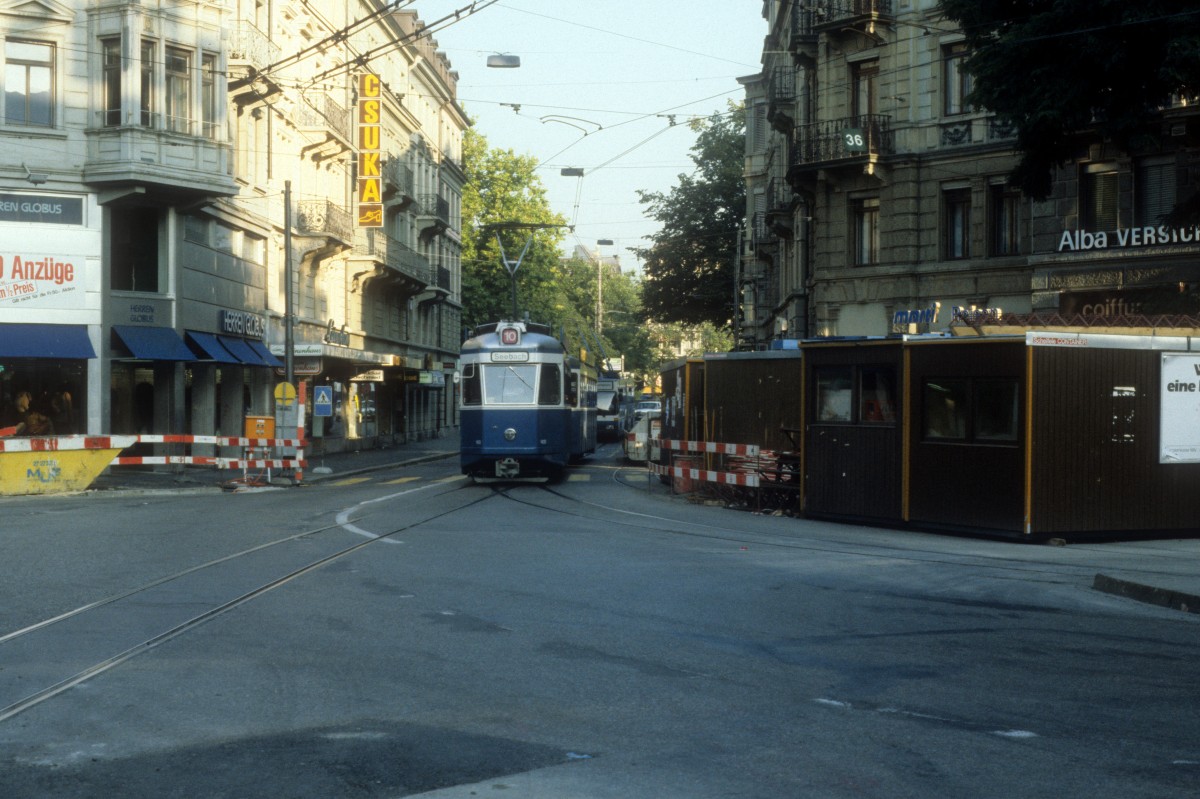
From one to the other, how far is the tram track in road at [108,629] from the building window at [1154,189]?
22855 mm

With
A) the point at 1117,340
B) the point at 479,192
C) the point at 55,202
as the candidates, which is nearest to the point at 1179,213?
the point at 1117,340

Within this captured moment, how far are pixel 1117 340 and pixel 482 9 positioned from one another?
419 inches

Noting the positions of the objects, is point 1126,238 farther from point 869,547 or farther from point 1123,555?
point 869,547

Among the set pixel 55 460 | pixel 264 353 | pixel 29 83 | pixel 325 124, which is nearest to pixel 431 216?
pixel 325 124

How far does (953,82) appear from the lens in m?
33.7

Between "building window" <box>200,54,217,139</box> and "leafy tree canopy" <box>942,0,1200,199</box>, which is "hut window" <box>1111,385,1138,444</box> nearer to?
"leafy tree canopy" <box>942,0,1200,199</box>

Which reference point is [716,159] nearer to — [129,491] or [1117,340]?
[129,491]

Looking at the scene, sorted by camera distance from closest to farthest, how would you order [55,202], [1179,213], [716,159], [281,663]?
[281,663] < [1179,213] < [55,202] < [716,159]

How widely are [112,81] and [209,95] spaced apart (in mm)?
2549

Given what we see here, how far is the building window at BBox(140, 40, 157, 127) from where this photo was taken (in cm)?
2992

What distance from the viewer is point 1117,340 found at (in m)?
17.0

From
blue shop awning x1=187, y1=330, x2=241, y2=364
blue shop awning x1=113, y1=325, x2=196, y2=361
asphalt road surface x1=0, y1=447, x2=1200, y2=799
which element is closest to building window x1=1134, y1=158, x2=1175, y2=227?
asphalt road surface x1=0, y1=447, x2=1200, y2=799

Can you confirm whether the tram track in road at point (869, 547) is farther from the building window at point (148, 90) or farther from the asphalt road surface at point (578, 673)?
the building window at point (148, 90)

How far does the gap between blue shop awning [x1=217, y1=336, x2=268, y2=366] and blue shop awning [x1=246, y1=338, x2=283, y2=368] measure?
31cm
